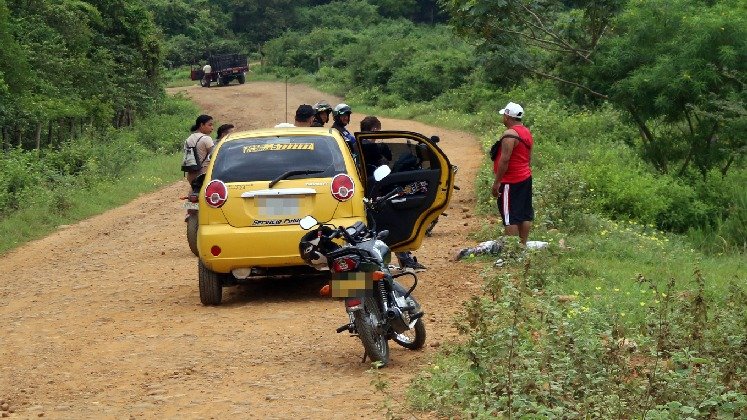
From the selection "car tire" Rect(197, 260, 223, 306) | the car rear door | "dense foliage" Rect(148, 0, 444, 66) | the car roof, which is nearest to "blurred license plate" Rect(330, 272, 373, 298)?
the car rear door

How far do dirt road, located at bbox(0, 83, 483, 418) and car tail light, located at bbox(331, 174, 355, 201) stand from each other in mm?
948

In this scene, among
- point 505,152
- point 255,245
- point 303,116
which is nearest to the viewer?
point 255,245

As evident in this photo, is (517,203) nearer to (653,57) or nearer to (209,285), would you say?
(209,285)

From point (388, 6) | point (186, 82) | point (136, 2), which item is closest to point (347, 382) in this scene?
point (136, 2)

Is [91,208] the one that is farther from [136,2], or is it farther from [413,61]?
[413,61]

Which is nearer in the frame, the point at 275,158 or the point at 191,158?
the point at 275,158

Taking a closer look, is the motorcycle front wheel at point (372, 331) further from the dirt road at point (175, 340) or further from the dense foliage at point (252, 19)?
the dense foliage at point (252, 19)

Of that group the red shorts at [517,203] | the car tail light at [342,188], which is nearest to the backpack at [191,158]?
the car tail light at [342,188]

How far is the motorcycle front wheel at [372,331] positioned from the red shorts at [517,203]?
3667 millimetres

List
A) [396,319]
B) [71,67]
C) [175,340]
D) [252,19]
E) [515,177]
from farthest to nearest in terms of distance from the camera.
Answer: [252,19], [71,67], [515,177], [175,340], [396,319]

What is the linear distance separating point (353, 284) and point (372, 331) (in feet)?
1.10

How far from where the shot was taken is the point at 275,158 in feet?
34.0

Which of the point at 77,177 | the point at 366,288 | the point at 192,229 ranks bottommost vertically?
the point at 77,177

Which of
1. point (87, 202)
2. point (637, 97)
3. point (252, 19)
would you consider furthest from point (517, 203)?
point (252, 19)
